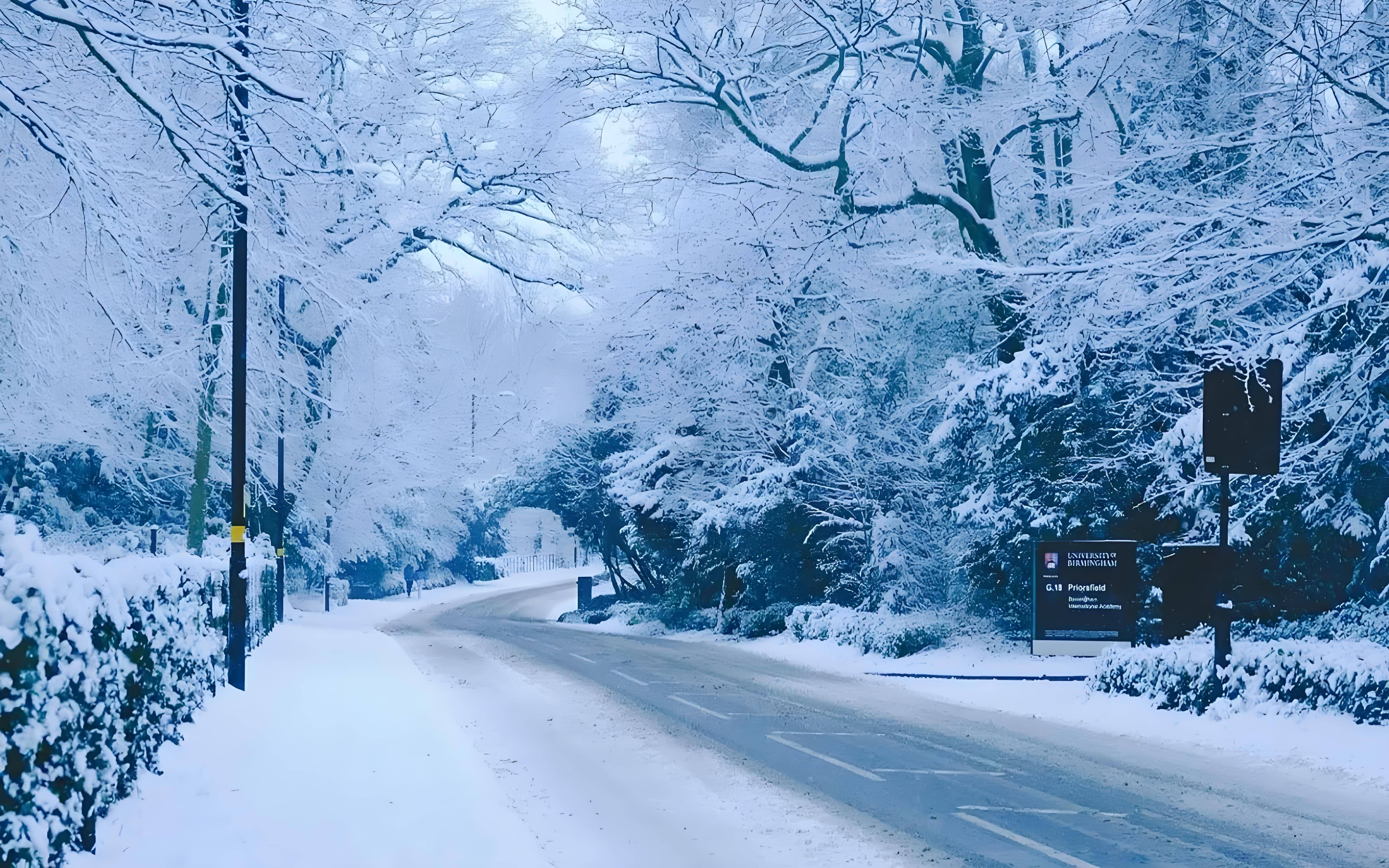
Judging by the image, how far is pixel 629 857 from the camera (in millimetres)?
7879

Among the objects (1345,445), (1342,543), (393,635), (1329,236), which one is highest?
(1329,236)

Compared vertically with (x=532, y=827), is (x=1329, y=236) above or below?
above

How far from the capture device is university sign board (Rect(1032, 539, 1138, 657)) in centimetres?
1877

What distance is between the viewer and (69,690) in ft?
19.1

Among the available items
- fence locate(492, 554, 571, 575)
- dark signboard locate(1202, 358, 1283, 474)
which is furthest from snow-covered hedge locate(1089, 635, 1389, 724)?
fence locate(492, 554, 571, 575)

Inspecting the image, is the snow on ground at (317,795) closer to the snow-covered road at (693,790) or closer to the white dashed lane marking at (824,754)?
the snow-covered road at (693,790)

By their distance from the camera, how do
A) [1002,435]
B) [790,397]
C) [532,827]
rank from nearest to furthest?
[532,827] → [1002,435] → [790,397]

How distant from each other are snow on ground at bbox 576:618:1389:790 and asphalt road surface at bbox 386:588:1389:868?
432mm

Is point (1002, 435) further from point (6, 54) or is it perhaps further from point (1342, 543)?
point (6, 54)

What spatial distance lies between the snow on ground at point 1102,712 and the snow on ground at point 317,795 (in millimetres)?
7380

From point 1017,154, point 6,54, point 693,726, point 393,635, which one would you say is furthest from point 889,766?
point 393,635

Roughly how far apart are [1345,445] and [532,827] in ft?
40.7

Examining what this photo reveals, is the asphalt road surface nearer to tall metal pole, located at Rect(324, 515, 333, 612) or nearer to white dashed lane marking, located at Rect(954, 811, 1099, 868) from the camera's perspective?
white dashed lane marking, located at Rect(954, 811, 1099, 868)

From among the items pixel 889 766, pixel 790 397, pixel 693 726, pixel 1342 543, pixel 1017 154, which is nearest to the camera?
pixel 889 766
